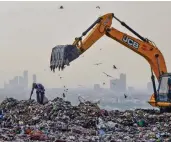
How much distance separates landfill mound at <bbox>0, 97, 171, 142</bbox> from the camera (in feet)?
47.6

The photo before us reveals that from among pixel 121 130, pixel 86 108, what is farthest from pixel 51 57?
pixel 121 130

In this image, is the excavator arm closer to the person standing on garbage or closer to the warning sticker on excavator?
the warning sticker on excavator

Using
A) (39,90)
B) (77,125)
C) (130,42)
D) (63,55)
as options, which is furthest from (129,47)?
(77,125)

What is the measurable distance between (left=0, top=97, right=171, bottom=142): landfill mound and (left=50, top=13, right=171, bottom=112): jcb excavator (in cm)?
88

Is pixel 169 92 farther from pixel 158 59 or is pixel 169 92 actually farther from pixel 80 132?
pixel 80 132

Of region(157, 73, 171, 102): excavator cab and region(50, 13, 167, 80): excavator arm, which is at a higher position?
region(50, 13, 167, 80): excavator arm

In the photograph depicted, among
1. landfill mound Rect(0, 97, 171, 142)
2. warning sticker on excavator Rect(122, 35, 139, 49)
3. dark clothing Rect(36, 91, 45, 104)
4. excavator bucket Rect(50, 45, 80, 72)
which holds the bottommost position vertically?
landfill mound Rect(0, 97, 171, 142)

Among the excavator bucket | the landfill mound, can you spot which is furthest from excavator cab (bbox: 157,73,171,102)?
the excavator bucket

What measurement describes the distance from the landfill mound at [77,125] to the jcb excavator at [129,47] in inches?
34.7

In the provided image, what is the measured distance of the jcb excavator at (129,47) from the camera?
1853 cm

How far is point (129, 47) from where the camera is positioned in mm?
20969

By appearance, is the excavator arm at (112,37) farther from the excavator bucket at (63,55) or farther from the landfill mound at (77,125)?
the landfill mound at (77,125)

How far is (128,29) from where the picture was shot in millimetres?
20531

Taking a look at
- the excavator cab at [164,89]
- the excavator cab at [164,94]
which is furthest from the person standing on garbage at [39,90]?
the excavator cab at [164,89]
